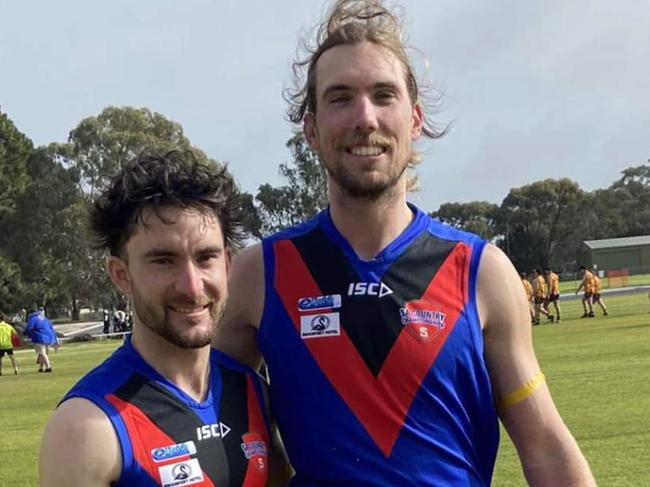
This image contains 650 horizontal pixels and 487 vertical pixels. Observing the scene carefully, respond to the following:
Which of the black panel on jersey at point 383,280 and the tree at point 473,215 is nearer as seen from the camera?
the black panel on jersey at point 383,280

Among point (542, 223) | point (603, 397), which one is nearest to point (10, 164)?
point (542, 223)

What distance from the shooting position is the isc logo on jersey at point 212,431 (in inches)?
114

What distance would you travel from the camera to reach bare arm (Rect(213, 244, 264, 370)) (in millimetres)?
3234

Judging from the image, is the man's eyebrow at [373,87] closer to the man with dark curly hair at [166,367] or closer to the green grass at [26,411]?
the man with dark curly hair at [166,367]

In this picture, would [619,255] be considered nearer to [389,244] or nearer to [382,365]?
[389,244]

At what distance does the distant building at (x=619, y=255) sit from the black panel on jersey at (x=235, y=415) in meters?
93.4

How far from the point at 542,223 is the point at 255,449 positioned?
96820 mm

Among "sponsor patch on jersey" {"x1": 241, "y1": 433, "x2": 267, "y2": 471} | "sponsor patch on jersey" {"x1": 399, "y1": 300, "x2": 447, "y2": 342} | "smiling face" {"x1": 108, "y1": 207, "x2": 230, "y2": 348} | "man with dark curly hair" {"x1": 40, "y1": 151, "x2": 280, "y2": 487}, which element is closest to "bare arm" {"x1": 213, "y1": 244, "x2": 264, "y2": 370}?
"man with dark curly hair" {"x1": 40, "y1": 151, "x2": 280, "y2": 487}

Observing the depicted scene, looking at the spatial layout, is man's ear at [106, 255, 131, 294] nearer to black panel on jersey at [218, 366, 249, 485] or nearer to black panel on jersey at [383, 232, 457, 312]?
black panel on jersey at [218, 366, 249, 485]

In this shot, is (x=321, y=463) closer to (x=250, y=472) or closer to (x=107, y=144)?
(x=250, y=472)

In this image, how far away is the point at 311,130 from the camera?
337 centimetres

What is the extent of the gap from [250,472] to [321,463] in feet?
0.76

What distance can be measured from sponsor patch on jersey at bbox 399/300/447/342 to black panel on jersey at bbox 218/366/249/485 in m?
0.61

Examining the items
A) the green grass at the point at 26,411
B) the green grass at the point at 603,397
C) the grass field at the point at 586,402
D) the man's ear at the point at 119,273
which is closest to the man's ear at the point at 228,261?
the man's ear at the point at 119,273
